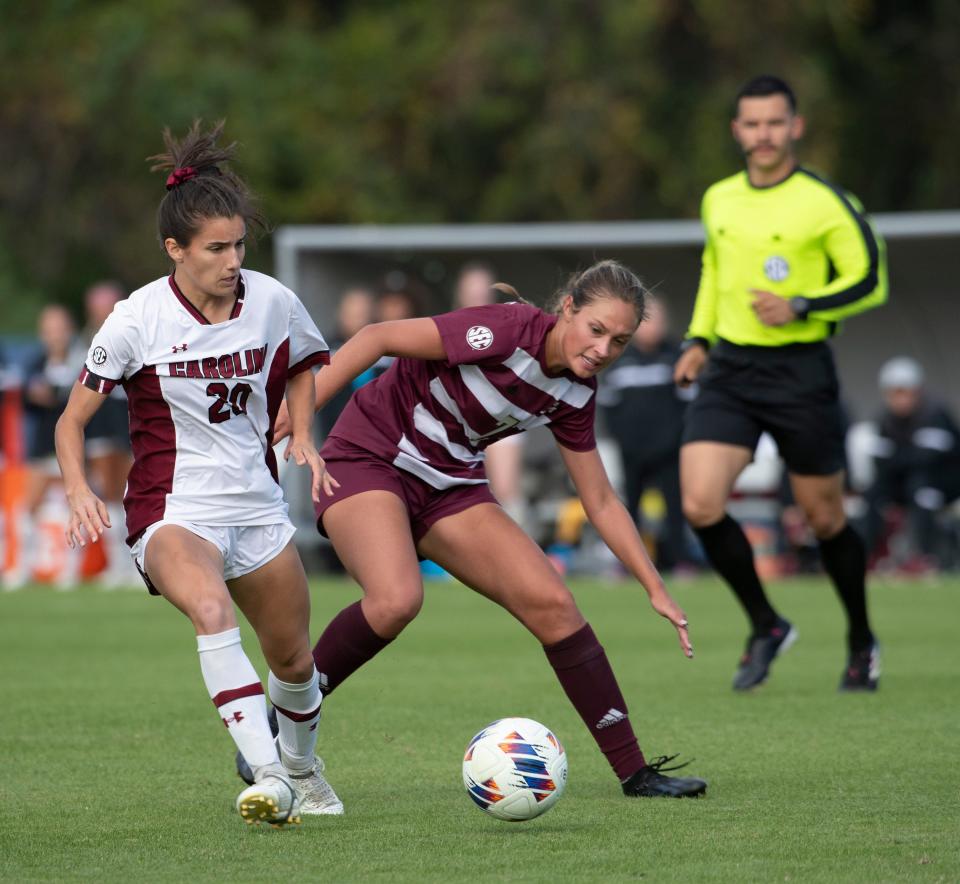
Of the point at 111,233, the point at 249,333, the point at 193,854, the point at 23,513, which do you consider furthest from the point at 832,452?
the point at 111,233

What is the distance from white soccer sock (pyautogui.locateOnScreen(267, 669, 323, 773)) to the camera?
5.36m

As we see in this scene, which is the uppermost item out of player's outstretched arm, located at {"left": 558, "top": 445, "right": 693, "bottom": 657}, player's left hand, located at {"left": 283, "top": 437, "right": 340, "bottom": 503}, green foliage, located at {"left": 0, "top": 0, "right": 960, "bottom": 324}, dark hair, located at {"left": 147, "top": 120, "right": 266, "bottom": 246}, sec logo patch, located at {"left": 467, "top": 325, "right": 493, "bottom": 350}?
green foliage, located at {"left": 0, "top": 0, "right": 960, "bottom": 324}

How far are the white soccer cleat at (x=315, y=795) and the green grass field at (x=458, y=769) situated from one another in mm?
62

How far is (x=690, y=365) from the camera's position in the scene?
26.3 ft

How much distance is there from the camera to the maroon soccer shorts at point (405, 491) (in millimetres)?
5859

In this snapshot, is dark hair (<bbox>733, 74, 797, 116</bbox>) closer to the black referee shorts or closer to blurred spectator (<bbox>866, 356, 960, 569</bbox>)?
the black referee shorts

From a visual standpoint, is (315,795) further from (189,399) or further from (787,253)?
(787,253)

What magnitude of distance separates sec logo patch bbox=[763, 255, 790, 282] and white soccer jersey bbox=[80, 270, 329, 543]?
3.35m

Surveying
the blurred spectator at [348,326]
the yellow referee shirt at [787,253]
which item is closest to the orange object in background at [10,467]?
the blurred spectator at [348,326]

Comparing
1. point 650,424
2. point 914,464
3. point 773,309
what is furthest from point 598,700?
point 914,464

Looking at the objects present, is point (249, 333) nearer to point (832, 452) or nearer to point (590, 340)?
point (590, 340)

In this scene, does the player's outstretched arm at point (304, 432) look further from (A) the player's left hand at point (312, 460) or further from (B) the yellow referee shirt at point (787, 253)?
(B) the yellow referee shirt at point (787, 253)

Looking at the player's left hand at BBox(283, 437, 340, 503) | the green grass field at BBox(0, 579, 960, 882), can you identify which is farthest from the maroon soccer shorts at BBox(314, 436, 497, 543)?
the green grass field at BBox(0, 579, 960, 882)

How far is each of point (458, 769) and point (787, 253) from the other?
120 inches
